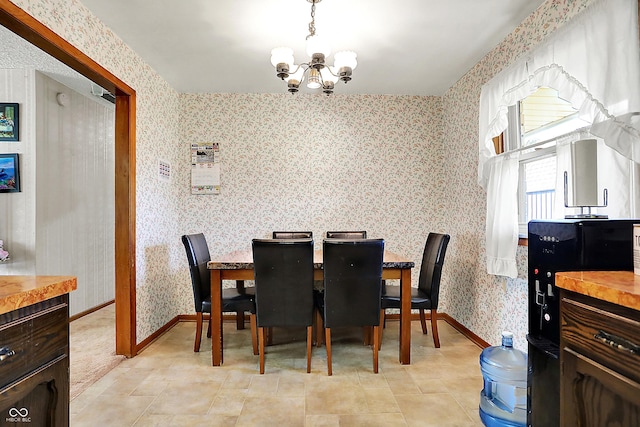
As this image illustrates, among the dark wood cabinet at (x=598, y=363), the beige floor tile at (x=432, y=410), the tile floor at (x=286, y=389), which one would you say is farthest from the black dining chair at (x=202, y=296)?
the dark wood cabinet at (x=598, y=363)

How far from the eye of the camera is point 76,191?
3.91 meters

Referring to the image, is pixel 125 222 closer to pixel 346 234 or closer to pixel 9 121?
pixel 9 121

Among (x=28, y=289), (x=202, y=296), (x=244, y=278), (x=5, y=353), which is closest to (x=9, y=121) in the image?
(x=202, y=296)

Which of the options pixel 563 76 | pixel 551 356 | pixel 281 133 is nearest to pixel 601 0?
→ pixel 563 76

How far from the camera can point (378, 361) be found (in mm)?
2658

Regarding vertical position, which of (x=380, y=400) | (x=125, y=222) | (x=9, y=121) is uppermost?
(x=9, y=121)

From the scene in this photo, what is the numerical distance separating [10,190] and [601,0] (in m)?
4.53

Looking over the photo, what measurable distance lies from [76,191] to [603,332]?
4547 mm

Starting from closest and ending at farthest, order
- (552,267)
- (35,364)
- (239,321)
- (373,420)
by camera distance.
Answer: (35,364) < (552,267) < (373,420) < (239,321)

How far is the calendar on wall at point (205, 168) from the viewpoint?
12.6 feet

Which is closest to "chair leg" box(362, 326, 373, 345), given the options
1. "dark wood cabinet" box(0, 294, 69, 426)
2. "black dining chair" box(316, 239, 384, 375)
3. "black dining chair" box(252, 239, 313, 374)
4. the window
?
"black dining chair" box(316, 239, 384, 375)

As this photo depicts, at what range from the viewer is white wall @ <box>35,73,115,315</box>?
345 centimetres

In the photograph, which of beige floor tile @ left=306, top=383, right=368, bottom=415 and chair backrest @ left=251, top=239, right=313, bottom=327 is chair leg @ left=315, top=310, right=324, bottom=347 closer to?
chair backrest @ left=251, top=239, right=313, bottom=327

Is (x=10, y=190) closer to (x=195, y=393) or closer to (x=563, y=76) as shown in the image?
(x=195, y=393)
